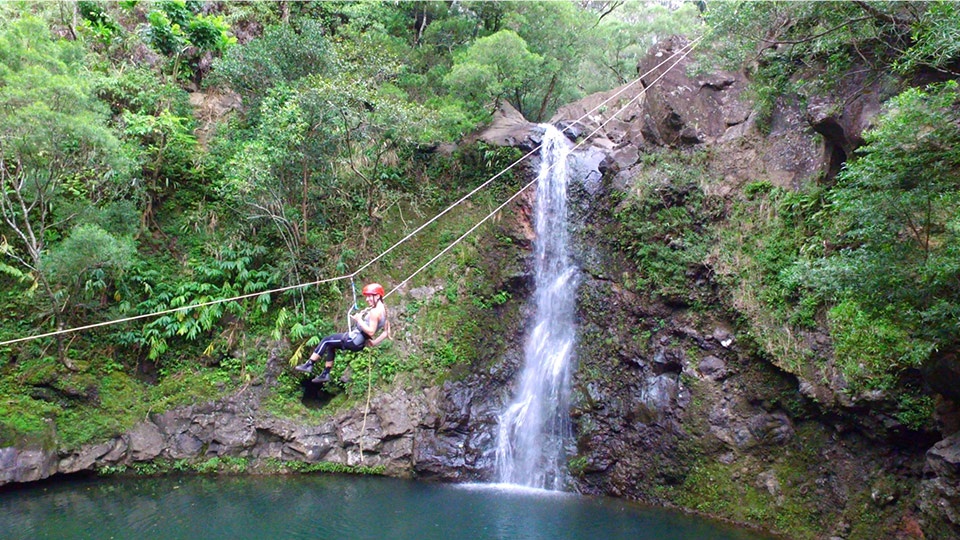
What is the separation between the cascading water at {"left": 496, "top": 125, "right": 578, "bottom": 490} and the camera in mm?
11703

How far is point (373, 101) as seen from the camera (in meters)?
11.9

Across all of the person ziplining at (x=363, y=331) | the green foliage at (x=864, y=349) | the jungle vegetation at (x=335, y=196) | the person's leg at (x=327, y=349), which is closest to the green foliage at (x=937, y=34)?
the jungle vegetation at (x=335, y=196)

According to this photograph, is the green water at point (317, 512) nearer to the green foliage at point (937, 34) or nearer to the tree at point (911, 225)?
the tree at point (911, 225)

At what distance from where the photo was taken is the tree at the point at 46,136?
927cm

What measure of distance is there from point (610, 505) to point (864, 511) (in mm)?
3771

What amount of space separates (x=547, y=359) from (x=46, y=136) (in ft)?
32.8

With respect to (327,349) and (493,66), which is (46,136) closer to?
(327,349)

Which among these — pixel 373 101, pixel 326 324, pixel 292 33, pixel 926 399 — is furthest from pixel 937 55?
pixel 292 33

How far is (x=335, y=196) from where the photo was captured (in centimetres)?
1415

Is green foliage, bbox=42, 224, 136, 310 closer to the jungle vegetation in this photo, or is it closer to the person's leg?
the jungle vegetation

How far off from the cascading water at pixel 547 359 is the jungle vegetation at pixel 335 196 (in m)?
1.11

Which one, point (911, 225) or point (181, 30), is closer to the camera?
point (911, 225)

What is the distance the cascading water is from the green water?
0.75 m

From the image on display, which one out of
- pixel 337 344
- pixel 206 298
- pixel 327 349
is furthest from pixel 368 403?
pixel 337 344
